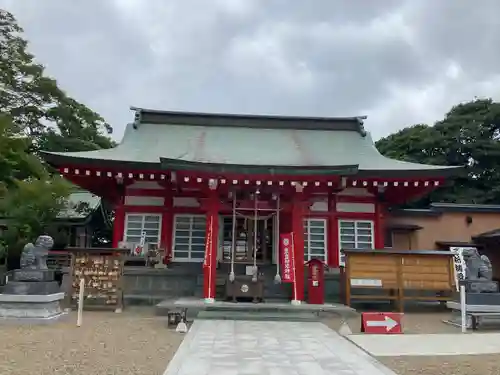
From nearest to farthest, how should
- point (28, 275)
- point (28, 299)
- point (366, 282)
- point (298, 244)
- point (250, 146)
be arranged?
point (28, 299)
point (28, 275)
point (366, 282)
point (298, 244)
point (250, 146)

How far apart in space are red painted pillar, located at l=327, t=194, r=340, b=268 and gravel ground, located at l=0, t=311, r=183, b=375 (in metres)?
6.40

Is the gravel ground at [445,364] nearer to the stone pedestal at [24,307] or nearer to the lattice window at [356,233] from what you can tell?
the stone pedestal at [24,307]

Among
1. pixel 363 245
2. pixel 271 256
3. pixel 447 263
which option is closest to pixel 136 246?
pixel 271 256

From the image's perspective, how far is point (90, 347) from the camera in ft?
21.9

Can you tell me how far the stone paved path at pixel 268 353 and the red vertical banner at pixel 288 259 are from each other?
91.4 inches

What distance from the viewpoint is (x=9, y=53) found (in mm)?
25469

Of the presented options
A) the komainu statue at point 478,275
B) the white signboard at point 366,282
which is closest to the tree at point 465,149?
the white signboard at point 366,282

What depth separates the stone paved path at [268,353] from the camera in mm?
5348

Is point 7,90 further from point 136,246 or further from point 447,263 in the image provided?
point 447,263

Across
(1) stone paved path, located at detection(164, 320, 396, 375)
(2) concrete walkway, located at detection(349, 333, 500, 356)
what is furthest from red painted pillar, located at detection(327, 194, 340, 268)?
(2) concrete walkway, located at detection(349, 333, 500, 356)

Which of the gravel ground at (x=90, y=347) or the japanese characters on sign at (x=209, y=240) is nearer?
the gravel ground at (x=90, y=347)

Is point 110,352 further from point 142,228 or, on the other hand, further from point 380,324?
point 142,228

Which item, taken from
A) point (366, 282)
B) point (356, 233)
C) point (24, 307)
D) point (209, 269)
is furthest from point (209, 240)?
point (356, 233)

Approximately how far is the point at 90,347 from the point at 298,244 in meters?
6.02
